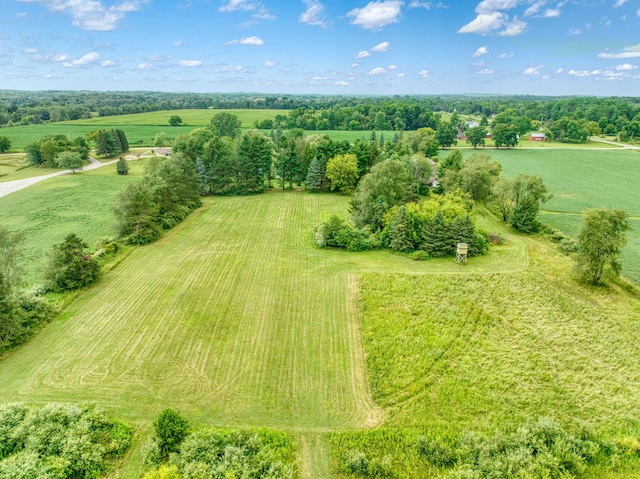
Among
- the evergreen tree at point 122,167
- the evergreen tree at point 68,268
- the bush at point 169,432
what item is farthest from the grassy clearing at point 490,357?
the evergreen tree at point 122,167

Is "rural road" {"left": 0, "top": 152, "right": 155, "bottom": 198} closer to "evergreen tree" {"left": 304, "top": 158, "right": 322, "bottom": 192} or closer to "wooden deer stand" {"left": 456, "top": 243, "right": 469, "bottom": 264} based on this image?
"evergreen tree" {"left": 304, "top": 158, "right": 322, "bottom": 192}

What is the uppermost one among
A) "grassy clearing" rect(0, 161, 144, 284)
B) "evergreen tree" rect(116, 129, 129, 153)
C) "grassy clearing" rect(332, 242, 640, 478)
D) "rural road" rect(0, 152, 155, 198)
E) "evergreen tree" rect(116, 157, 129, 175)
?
"evergreen tree" rect(116, 129, 129, 153)

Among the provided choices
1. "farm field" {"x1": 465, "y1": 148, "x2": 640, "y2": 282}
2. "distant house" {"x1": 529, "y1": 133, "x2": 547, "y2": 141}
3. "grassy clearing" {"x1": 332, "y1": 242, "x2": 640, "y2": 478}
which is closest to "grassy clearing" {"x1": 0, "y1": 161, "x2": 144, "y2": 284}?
"grassy clearing" {"x1": 332, "y1": 242, "x2": 640, "y2": 478}

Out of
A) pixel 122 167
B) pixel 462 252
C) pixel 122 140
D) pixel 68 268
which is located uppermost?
pixel 122 140

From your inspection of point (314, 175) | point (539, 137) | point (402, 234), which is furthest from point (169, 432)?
point (539, 137)

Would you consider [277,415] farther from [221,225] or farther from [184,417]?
[221,225]

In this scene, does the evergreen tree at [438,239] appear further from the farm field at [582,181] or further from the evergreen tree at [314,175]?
the evergreen tree at [314,175]

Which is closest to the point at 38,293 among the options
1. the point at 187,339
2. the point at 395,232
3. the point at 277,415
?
the point at 187,339

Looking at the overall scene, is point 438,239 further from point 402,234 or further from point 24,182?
point 24,182

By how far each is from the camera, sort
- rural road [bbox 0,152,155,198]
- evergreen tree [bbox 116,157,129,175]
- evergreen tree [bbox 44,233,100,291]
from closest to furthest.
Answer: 1. evergreen tree [bbox 44,233,100,291]
2. rural road [bbox 0,152,155,198]
3. evergreen tree [bbox 116,157,129,175]
